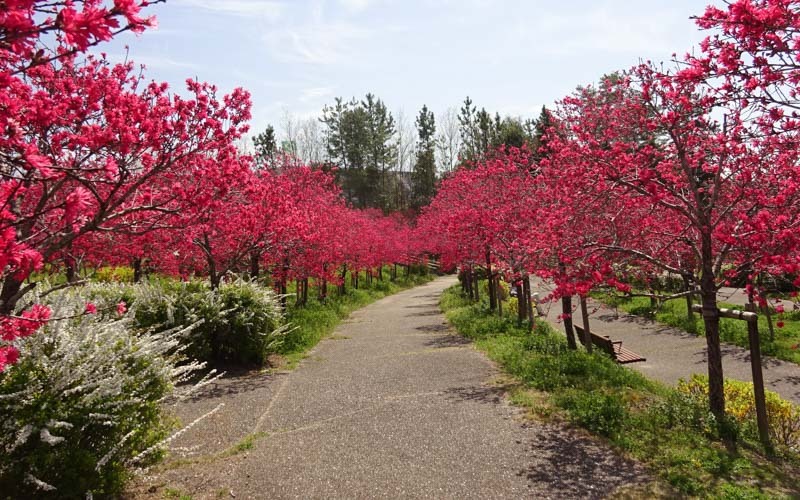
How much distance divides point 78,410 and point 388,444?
312 centimetres

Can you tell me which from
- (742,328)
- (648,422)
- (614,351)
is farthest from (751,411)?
(742,328)

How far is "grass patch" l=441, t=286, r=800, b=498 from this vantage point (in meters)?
4.41

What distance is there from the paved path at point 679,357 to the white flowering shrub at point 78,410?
532cm

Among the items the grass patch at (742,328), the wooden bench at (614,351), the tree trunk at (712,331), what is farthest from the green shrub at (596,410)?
the wooden bench at (614,351)

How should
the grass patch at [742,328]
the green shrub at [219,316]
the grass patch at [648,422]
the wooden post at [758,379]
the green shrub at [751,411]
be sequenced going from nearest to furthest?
the grass patch at [648,422]
the wooden post at [758,379]
the green shrub at [751,411]
the green shrub at [219,316]
the grass patch at [742,328]

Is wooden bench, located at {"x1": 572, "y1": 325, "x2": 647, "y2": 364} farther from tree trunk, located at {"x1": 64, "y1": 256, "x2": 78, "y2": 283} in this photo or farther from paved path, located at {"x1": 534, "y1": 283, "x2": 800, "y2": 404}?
tree trunk, located at {"x1": 64, "y1": 256, "x2": 78, "y2": 283}

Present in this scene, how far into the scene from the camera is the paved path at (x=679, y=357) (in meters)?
9.34

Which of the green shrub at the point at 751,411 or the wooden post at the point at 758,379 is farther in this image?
the green shrub at the point at 751,411

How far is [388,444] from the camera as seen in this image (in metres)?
5.42

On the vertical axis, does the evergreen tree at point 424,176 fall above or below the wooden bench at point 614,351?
above

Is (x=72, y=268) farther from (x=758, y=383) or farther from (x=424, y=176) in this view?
(x=424, y=176)

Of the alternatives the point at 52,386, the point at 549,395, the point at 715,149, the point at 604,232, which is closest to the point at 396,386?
the point at 549,395

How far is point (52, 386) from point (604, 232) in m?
7.73

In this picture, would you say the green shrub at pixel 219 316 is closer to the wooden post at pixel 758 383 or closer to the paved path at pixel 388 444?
the paved path at pixel 388 444
